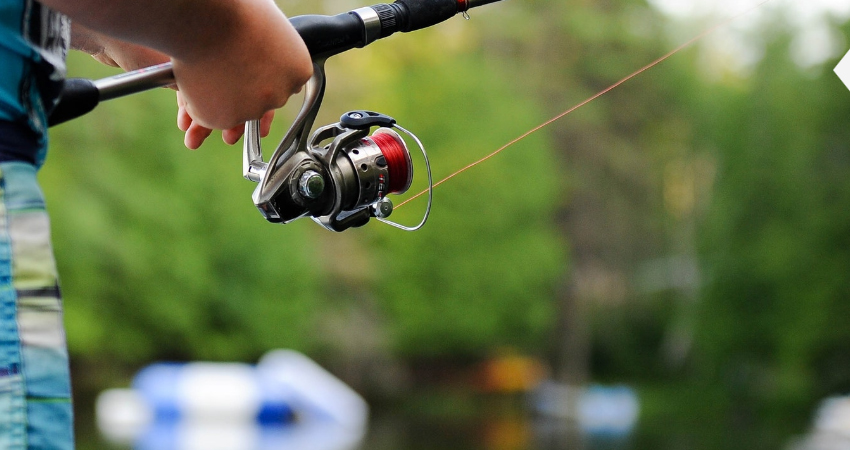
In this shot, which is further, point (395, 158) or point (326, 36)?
point (395, 158)

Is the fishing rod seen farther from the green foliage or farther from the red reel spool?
the green foliage

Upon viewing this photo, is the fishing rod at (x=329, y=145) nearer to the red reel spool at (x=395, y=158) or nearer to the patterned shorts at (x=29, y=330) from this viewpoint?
the red reel spool at (x=395, y=158)

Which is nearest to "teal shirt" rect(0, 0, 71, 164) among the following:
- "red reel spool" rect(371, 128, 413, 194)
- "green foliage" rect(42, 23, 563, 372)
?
"red reel spool" rect(371, 128, 413, 194)

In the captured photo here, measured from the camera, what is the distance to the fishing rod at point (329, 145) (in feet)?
3.03

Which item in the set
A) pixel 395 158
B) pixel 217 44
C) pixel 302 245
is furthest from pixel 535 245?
pixel 217 44

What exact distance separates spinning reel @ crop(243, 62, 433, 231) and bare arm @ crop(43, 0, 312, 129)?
20 centimetres

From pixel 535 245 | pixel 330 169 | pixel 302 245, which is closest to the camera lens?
pixel 330 169

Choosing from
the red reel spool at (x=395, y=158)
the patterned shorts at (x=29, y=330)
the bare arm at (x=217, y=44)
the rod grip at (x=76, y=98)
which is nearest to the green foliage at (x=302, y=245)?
the red reel spool at (x=395, y=158)

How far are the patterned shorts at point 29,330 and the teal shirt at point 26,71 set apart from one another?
0.03 metres

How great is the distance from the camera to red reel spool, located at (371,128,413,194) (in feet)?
4.08

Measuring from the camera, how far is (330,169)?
115 centimetres

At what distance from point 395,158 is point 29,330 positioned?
0.65 m

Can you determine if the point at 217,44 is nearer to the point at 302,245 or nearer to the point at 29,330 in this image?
the point at 29,330

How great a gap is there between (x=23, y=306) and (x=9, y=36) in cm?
18
